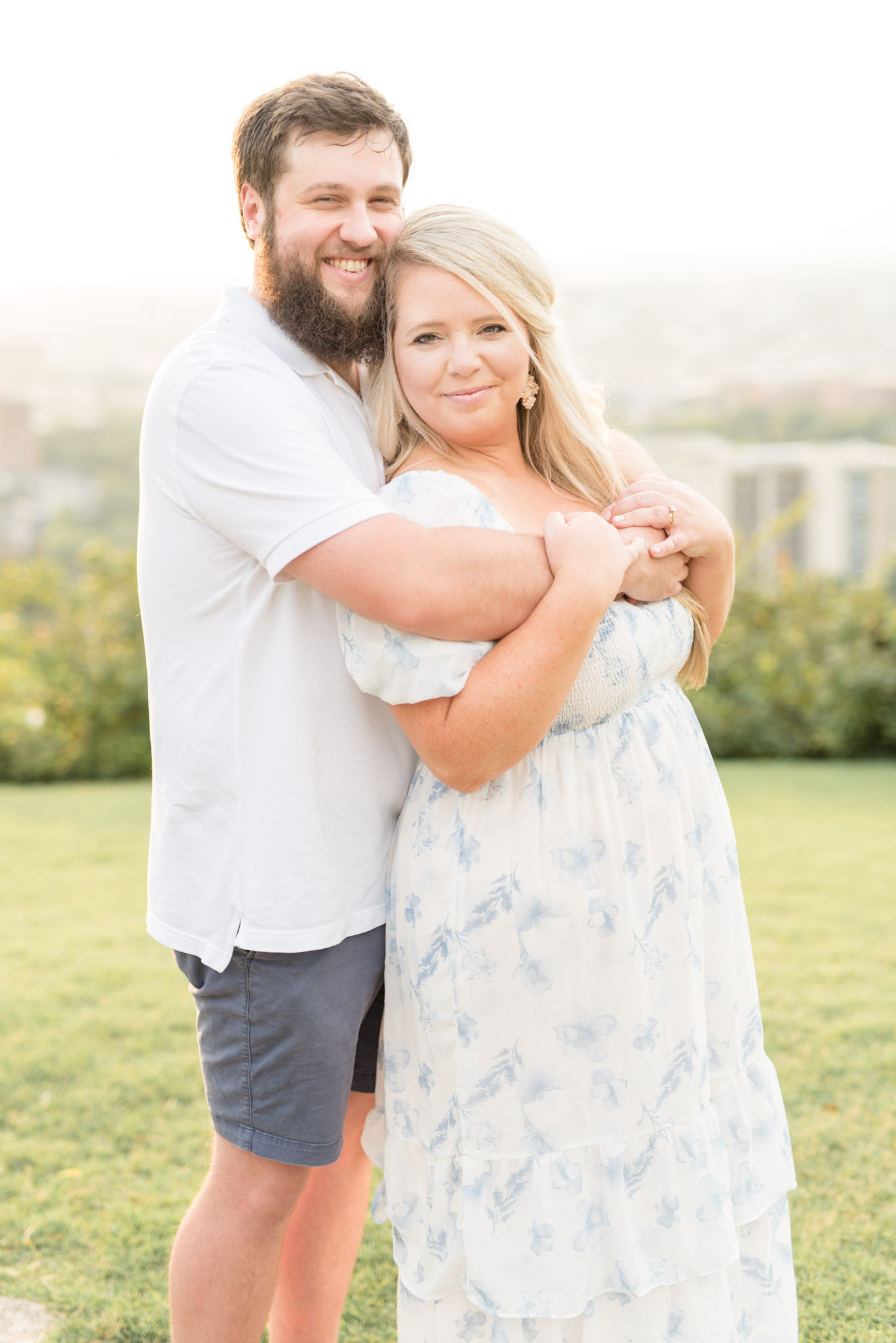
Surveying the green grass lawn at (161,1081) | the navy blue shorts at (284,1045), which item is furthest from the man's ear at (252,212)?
the green grass lawn at (161,1081)

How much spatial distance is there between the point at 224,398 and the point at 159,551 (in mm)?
274

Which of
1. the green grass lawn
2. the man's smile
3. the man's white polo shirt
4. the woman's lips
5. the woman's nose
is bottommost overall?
the green grass lawn

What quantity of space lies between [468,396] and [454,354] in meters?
0.07

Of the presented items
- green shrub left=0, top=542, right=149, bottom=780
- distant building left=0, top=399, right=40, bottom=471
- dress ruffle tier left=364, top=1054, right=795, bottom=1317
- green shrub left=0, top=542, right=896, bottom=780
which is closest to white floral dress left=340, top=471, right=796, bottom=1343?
dress ruffle tier left=364, top=1054, right=795, bottom=1317

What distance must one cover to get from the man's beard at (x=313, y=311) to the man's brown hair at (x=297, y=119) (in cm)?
11

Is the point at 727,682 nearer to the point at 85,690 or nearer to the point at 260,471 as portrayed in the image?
Result: the point at 85,690

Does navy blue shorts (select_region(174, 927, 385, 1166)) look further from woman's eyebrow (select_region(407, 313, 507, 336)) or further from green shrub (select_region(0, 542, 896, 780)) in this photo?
green shrub (select_region(0, 542, 896, 780))

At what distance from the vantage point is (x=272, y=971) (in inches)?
67.2

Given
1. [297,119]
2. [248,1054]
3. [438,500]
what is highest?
[297,119]

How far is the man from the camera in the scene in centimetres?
160

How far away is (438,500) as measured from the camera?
168cm

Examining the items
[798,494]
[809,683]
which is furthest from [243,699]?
[798,494]

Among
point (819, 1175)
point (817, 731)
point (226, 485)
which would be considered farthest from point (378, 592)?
point (817, 731)

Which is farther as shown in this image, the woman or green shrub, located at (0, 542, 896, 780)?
green shrub, located at (0, 542, 896, 780)
